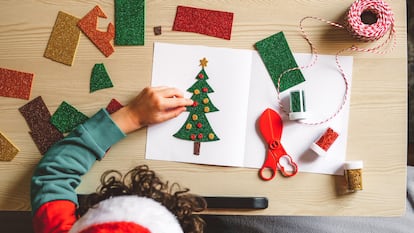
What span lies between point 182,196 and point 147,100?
19 cm

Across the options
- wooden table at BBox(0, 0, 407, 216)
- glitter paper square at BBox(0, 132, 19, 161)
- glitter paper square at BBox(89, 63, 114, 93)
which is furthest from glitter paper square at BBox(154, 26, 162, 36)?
glitter paper square at BBox(0, 132, 19, 161)

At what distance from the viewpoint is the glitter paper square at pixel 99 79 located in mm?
877

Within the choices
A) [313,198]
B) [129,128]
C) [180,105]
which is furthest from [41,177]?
[313,198]

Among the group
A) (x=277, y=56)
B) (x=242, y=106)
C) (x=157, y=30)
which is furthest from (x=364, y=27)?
(x=157, y=30)

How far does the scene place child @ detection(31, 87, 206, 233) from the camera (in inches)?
31.4

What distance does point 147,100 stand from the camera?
86cm

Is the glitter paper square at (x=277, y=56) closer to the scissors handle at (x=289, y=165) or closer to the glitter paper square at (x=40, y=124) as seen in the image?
the scissors handle at (x=289, y=165)

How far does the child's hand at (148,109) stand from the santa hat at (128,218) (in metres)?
0.19

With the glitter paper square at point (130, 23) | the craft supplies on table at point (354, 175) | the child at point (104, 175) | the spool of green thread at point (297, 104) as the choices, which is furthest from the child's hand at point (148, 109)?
the craft supplies on table at point (354, 175)

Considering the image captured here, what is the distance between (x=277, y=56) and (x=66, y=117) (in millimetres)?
425

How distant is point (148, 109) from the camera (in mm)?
857

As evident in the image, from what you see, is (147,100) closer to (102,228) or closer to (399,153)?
(102,228)

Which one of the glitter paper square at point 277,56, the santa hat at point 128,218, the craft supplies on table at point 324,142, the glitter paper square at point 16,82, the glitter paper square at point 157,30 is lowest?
the santa hat at point 128,218

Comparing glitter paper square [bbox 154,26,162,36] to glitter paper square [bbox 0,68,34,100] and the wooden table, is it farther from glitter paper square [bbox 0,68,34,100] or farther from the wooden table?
glitter paper square [bbox 0,68,34,100]
